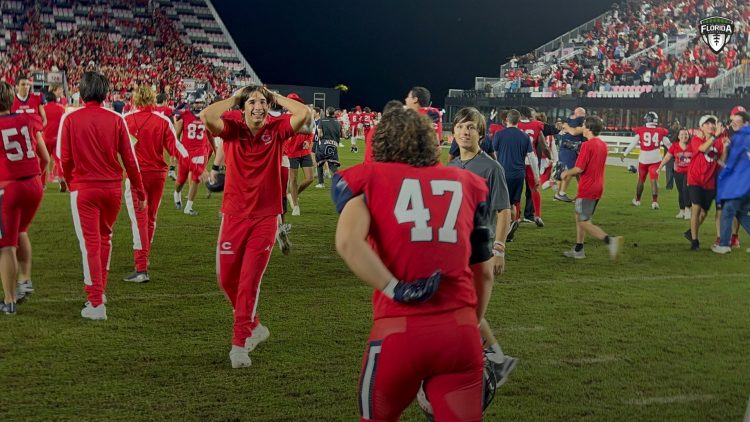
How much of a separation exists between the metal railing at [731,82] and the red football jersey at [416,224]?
2689cm

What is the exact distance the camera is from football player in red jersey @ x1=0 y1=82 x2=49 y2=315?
6543 millimetres

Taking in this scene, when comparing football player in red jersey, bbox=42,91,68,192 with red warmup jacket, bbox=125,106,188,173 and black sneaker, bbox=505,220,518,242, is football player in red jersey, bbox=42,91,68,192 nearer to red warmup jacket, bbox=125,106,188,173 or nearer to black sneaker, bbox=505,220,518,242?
red warmup jacket, bbox=125,106,188,173

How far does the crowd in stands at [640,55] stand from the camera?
33.6 meters

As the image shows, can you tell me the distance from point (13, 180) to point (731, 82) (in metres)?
26.7

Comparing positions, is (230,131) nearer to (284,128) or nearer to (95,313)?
(284,128)

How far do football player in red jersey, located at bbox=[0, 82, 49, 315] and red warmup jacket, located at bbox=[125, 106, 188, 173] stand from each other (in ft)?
5.66

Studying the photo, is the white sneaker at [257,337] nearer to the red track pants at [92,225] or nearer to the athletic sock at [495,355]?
the red track pants at [92,225]

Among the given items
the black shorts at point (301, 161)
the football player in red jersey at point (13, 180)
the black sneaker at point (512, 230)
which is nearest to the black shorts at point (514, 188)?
the black sneaker at point (512, 230)

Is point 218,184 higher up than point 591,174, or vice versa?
point 218,184

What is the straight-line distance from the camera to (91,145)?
655 centimetres

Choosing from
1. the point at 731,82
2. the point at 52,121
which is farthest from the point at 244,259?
the point at 731,82

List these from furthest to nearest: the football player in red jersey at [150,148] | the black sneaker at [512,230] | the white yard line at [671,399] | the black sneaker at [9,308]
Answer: the black sneaker at [512,230], the football player in red jersey at [150,148], the black sneaker at [9,308], the white yard line at [671,399]

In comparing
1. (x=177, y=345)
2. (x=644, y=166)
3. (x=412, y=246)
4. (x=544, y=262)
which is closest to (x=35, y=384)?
(x=177, y=345)

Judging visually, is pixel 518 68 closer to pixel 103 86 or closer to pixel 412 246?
pixel 103 86
